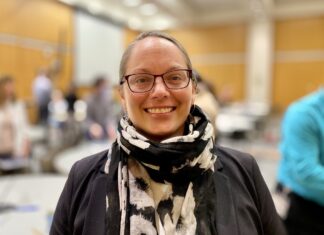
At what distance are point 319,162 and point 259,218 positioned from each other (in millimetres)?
739

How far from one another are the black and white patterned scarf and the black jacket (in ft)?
0.15

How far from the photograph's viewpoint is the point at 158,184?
106cm

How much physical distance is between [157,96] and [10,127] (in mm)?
3160

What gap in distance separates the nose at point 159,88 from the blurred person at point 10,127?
3.09 meters

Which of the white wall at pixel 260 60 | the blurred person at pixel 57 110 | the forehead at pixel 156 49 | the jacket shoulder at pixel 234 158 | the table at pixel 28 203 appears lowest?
the table at pixel 28 203

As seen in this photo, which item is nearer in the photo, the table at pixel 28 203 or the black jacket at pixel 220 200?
the black jacket at pixel 220 200

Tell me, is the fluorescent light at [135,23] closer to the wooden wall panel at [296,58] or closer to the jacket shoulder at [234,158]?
the wooden wall panel at [296,58]

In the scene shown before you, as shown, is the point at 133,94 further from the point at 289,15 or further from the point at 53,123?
the point at 289,15

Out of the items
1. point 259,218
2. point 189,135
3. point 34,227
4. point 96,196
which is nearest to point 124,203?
point 96,196

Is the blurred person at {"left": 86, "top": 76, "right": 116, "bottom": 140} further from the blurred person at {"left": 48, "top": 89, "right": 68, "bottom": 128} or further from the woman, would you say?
the woman

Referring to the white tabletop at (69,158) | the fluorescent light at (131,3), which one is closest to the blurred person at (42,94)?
the fluorescent light at (131,3)

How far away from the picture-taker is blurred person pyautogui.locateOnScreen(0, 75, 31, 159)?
144 inches

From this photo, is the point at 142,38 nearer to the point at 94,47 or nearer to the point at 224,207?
the point at 224,207

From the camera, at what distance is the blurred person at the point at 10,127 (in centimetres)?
366
